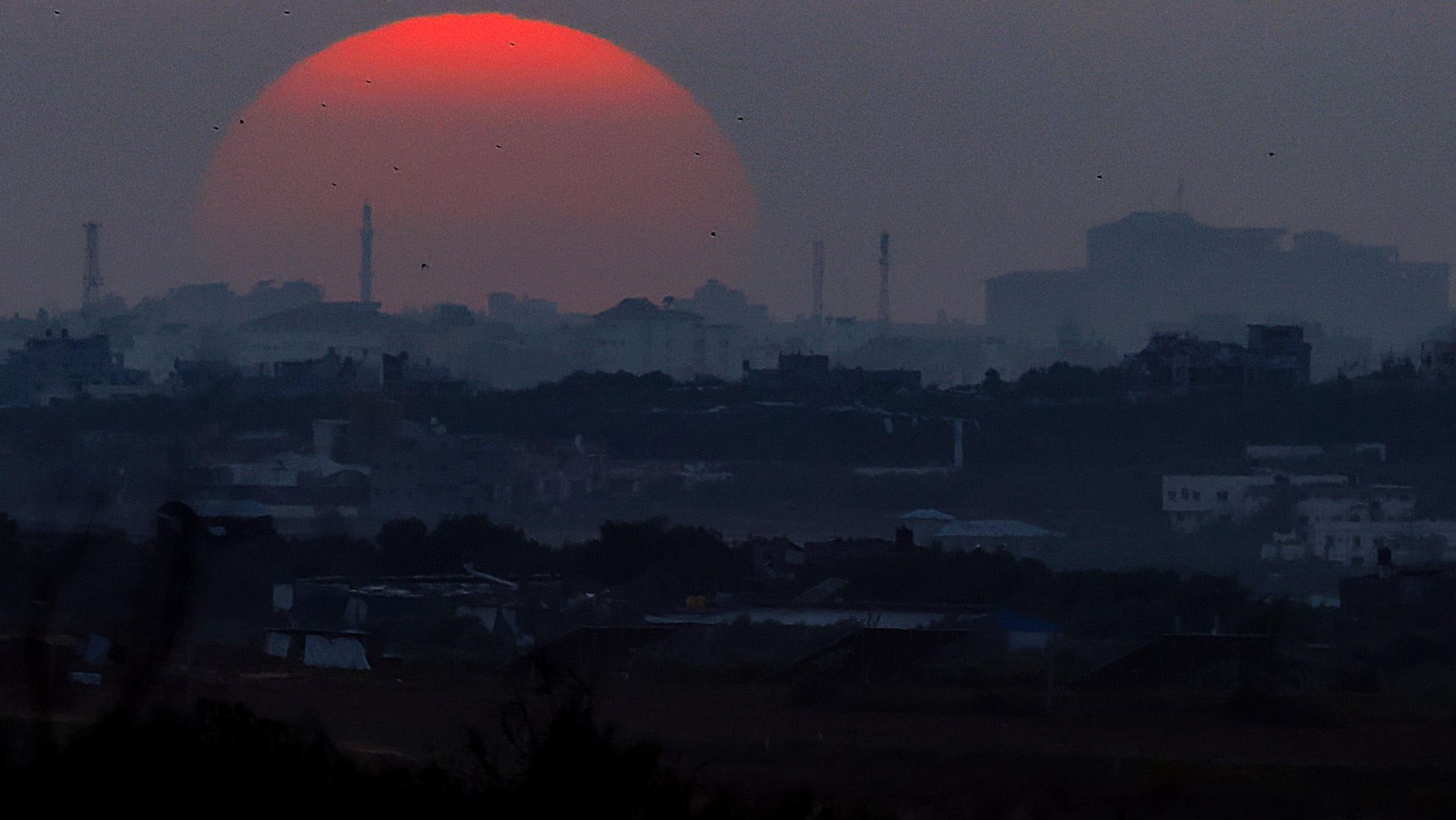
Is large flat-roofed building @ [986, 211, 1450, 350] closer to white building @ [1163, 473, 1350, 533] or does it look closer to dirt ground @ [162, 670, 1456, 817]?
Answer: white building @ [1163, 473, 1350, 533]

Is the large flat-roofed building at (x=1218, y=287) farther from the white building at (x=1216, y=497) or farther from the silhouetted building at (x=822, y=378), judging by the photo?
the white building at (x=1216, y=497)

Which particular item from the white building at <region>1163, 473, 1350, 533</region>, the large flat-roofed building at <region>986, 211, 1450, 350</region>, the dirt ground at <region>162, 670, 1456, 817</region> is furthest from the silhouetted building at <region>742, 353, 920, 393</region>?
the dirt ground at <region>162, 670, 1456, 817</region>

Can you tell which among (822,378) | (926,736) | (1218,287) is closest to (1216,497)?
(822,378)

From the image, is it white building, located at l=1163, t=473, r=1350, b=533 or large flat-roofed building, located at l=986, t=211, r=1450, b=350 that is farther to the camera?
large flat-roofed building, located at l=986, t=211, r=1450, b=350

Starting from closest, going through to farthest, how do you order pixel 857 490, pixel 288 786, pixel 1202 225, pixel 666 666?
pixel 288 786, pixel 666 666, pixel 857 490, pixel 1202 225

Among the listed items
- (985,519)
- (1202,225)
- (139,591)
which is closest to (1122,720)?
(139,591)

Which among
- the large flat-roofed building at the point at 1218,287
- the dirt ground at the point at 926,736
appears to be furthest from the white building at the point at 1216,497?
→ the large flat-roofed building at the point at 1218,287

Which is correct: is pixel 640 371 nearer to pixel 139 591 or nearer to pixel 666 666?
pixel 666 666

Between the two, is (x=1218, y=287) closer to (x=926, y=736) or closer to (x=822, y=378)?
(x=822, y=378)
